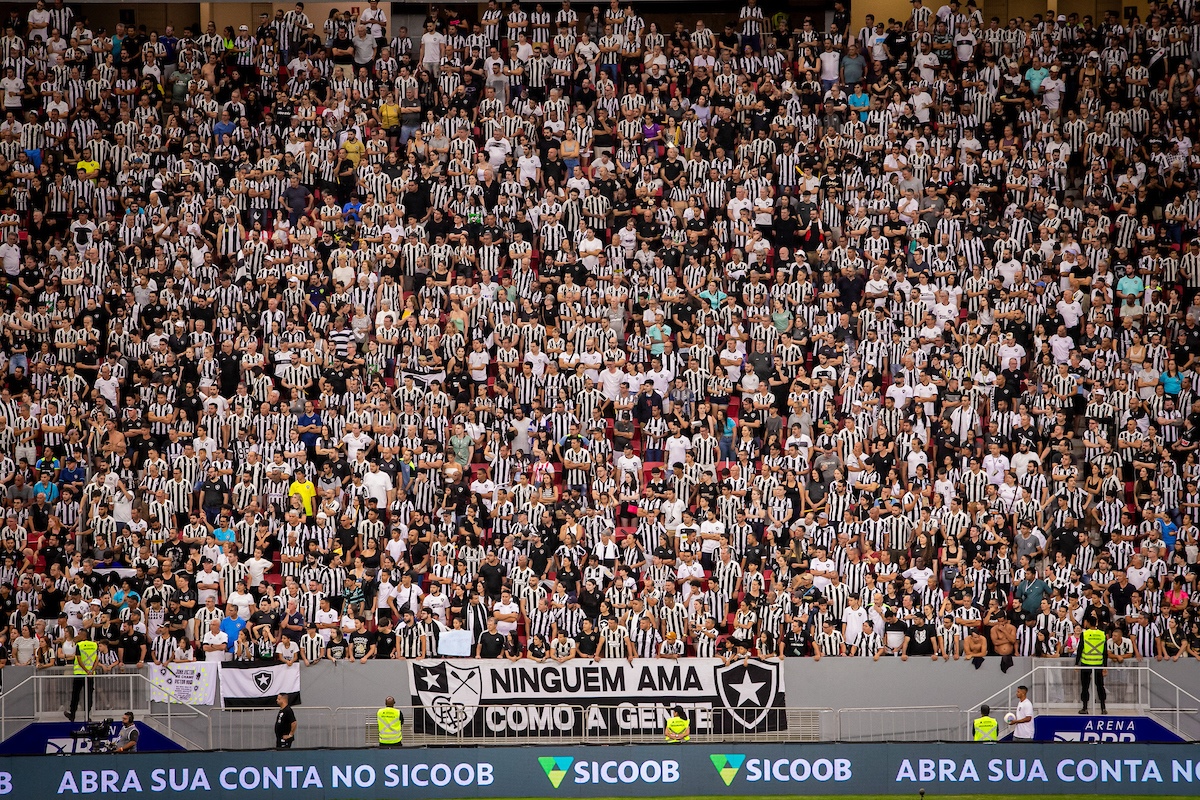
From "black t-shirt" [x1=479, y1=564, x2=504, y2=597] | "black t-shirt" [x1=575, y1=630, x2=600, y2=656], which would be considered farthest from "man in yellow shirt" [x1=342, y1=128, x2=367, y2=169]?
"black t-shirt" [x1=575, y1=630, x2=600, y2=656]

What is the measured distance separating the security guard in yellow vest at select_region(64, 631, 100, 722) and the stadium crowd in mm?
223

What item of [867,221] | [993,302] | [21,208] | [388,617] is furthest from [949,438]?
[21,208]

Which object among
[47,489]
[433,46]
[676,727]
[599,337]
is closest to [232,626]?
[47,489]

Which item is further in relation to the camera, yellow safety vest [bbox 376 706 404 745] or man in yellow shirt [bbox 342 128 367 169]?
man in yellow shirt [bbox 342 128 367 169]

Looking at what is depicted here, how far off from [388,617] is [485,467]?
11.1 ft

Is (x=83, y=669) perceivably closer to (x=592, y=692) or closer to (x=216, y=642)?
(x=216, y=642)

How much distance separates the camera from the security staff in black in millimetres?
22344

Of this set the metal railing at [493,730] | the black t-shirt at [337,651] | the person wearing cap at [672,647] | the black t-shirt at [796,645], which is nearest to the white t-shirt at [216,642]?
the metal railing at [493,730]

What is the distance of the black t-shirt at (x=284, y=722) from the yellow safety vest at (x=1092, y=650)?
11319mm

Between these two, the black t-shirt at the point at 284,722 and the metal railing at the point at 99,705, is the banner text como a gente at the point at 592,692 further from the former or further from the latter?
the metal railing at the point at 99,705

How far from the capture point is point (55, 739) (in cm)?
2264

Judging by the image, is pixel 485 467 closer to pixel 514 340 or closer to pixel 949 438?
pixel 514 340

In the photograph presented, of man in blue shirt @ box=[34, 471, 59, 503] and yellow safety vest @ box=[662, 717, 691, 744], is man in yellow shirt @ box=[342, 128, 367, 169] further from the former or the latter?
yellow safety vest @ box=[662, 717, 691, 744]

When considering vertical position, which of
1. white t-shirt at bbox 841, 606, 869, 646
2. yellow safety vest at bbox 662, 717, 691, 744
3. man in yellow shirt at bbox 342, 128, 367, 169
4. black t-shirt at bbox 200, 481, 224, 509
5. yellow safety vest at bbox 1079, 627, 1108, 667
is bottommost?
yellow safety vest at bbox 662, 717, 691, 744
